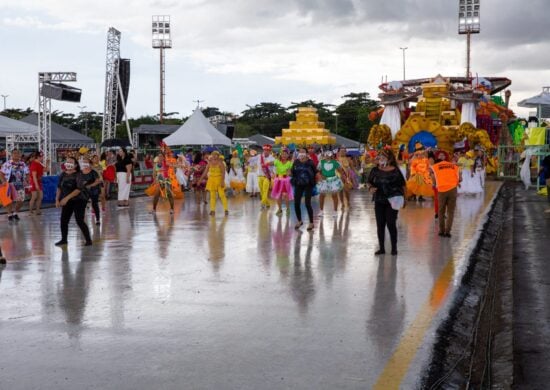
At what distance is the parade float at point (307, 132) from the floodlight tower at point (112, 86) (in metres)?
11.4

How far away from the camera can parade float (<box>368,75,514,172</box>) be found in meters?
35.9

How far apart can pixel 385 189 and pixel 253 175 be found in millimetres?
14167

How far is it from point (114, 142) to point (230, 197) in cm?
1675

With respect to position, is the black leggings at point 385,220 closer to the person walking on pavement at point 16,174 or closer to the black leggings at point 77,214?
the black leggings at point 77,214

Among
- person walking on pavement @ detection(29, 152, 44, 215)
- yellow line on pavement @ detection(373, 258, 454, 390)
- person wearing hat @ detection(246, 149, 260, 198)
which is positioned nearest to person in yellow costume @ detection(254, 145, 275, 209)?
person wearing hat @ detection(246, 149, 260, 198)

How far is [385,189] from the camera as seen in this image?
34.1ft

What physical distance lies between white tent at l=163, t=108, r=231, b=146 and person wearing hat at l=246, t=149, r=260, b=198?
422 cm

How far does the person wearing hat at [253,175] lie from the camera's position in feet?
79.3

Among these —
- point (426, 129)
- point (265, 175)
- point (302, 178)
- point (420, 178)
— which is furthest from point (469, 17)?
point (302, 178)

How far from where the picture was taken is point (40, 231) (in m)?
13.9

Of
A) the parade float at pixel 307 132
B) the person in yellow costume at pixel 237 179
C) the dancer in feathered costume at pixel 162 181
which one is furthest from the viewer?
the parade float at pixel 307 132

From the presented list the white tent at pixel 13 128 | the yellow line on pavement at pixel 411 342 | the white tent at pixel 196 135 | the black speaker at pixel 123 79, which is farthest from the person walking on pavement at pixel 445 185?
the black speaker at pixel 123 79

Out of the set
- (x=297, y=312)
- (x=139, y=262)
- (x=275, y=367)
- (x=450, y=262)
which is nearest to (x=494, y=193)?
(x=450, y=262)

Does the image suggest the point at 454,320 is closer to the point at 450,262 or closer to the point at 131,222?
the point at 450,262
